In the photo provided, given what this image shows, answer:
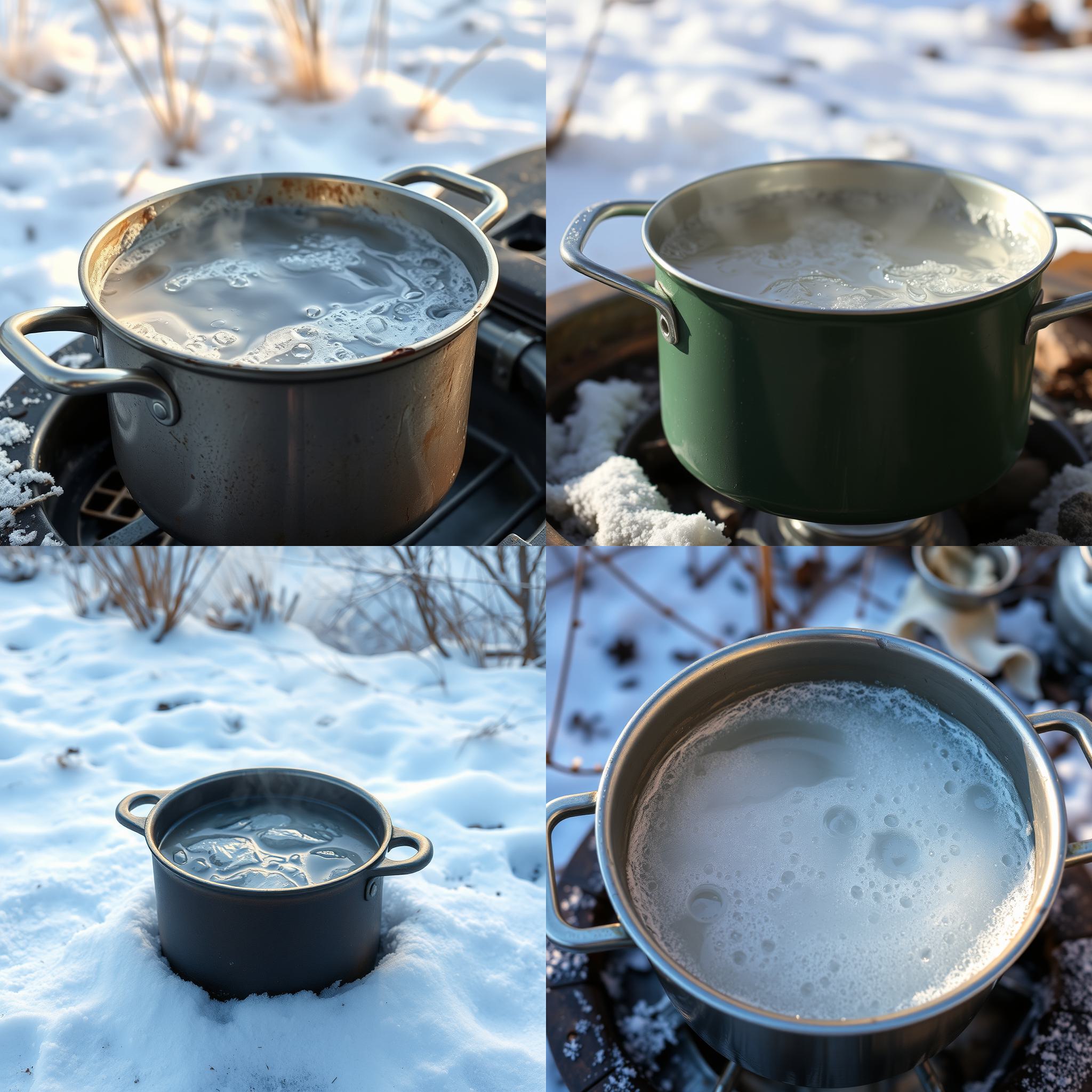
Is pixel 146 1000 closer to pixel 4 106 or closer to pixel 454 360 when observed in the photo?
pixel 454 360

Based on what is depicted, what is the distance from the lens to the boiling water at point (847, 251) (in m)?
1.26

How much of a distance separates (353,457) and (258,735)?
3.06ft

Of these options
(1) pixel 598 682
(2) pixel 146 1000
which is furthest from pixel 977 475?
(2) pixel 146 1000

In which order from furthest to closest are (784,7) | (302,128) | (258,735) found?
1. (784,7)
2. (302,128)
3. (258,735)

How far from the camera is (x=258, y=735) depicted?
184 centimetres

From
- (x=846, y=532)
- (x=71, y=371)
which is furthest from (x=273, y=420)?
(x=846, y=532)

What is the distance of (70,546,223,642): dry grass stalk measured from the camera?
79.7 inches

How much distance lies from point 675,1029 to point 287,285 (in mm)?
983

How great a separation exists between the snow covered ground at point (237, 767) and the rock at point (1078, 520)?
34.6 inches

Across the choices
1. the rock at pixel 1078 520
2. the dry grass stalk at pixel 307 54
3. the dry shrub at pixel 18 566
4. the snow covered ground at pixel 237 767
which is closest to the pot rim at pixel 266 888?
the snow covered ground at pixel 237 767

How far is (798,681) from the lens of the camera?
3.56ft

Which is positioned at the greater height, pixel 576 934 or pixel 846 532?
pixel 576 934

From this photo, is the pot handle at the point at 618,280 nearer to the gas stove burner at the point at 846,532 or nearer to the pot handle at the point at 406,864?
the gas stove burner at the point at 846,532

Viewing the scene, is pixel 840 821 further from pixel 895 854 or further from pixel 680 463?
pixel 680 463
